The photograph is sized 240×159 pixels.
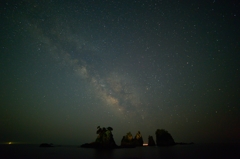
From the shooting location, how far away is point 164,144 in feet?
462

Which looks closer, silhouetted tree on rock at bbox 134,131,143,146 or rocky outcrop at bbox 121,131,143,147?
rocky outcrop at bbox 121,131,143,147

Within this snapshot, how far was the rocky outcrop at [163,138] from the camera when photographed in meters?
142

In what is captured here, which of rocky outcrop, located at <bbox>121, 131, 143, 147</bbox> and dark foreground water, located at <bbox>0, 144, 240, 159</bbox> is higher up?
rocky outcrop, located at <bbox>121, 131, 143, 147</bbox>

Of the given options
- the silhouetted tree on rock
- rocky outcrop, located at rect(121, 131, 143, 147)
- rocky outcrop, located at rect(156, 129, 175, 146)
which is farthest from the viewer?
rocky outcrop, located at rect(156, 129, 175, 146)

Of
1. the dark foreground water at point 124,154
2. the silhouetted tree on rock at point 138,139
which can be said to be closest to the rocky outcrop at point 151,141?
the silhouetted tree on rock at point 138,139

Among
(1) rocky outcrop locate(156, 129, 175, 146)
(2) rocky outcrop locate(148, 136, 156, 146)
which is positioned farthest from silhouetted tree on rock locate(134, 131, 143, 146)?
(1) rocky outcrop locate(156, 129, 175, 146)

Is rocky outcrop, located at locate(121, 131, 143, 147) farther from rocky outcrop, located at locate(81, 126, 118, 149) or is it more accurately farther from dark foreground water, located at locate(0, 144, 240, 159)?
dark foreground water, located at locate(0, 144, 240, 159)

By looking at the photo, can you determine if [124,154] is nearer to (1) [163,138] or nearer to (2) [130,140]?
(2) [130,140]

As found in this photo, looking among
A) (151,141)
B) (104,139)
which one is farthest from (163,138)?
(104,139)

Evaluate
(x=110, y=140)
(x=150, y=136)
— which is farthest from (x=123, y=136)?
(x=150, y=136)

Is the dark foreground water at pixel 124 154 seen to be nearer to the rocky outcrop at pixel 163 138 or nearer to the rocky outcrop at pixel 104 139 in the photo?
the rocky outcrop at pixel 104 139

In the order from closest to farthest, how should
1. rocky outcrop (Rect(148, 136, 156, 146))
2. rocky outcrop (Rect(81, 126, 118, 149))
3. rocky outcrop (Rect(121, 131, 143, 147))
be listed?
rocky outcrop (Rect(81, 126, 118, 149)) → rocky outcrop (Rect(121, 131, 143, 147)) → rocky outcrop (Rect(148, 136, 156, 146))

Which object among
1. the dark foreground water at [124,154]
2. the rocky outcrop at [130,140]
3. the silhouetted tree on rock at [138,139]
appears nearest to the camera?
the dark foreground water at [124,154]

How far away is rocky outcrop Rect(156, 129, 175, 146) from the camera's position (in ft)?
468
